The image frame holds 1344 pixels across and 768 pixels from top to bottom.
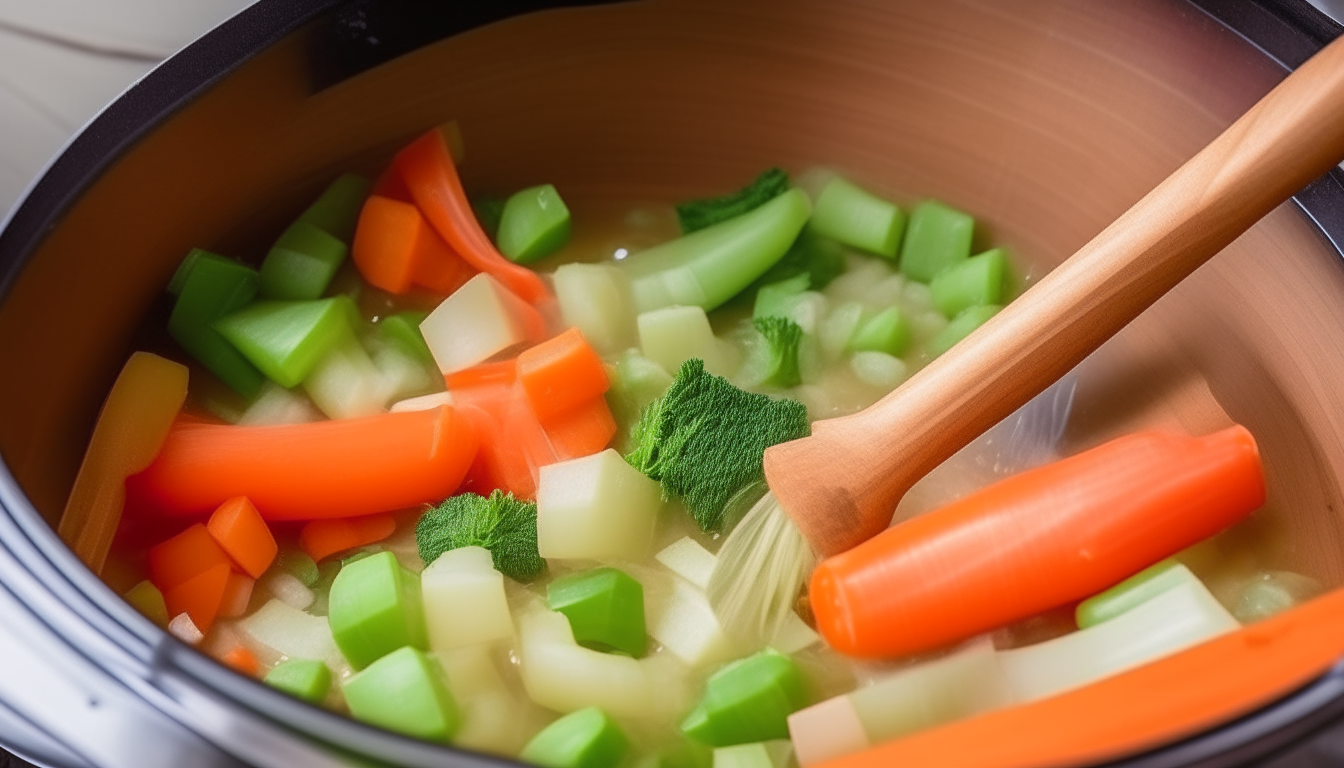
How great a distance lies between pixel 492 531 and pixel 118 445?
371 mm

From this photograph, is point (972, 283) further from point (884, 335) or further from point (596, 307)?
point (596, 307)

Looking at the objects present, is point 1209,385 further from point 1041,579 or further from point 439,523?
point 439,523

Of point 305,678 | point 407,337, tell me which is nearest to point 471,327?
point 407,337

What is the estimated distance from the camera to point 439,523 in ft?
3.48

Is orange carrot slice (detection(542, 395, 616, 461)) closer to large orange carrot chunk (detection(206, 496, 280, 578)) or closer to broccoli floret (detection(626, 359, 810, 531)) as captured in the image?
broccoli floret (detection(626, 359, 810, 531))

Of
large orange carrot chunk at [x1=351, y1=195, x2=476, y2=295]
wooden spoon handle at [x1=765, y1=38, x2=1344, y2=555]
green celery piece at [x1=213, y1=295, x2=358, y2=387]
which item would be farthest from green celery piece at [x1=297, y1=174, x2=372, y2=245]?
wooden spoon handle at [x1=765, y1=38, x2=1344, y2=555]

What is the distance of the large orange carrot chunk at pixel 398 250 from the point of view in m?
1.24

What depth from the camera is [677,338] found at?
1.21 meters

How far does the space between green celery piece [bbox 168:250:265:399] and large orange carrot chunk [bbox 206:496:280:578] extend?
0.17m

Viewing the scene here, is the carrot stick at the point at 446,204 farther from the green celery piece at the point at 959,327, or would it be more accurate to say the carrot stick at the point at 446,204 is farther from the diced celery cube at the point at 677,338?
the green celery piece at the point at 959,327

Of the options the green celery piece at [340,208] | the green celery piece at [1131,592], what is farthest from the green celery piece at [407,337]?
the green celery piece at [1131,592]

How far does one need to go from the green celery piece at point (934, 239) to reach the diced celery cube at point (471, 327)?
49 cm

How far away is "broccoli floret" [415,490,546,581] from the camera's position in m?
1.03

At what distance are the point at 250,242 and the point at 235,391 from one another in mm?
169
